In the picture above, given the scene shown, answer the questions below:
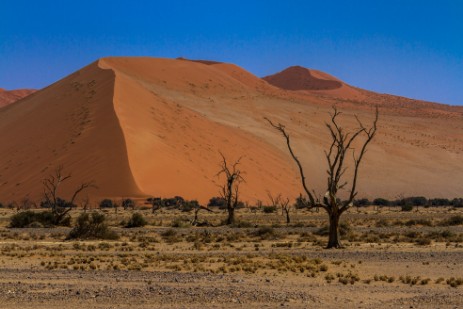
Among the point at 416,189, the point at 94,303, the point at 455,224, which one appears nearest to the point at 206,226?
the point at 455,224

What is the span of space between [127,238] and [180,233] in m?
3.26

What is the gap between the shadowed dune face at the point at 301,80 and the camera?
16612cm

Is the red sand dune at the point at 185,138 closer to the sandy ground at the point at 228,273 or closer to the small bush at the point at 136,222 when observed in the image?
the small bush at the point at 136,222

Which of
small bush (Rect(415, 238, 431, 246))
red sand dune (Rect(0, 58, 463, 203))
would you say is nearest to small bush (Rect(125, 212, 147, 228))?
small bush (Rect(415, 238, 431, 246))

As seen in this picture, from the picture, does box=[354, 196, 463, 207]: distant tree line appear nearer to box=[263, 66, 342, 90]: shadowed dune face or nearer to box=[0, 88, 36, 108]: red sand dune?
box=[263, 66, 342, 90]: shadowed dune face

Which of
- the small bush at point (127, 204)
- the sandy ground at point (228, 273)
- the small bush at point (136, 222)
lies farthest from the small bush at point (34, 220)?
the small bush at point (127, 204)

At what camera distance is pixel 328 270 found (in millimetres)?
18688

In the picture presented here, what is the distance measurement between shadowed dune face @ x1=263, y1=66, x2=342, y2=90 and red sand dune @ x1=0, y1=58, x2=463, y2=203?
4533 centimetres

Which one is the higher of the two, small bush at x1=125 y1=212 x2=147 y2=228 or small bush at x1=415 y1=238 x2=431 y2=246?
small bush at x1=415 y1=238 x2=431 y2=246

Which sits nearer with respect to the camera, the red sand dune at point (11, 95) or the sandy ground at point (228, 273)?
the sandy ground at point (228, 273)

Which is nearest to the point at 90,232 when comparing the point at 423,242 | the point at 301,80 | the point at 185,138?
the point at 423,242

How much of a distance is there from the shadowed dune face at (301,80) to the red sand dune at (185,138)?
1784 inches

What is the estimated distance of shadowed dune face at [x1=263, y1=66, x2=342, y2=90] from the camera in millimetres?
166125

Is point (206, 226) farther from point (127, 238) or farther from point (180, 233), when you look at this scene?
point (127, 238)
